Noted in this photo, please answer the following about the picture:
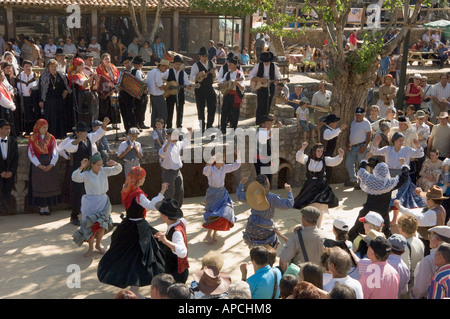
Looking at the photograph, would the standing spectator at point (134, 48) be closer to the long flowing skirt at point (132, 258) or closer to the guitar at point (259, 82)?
the guitar at point (259, 82)

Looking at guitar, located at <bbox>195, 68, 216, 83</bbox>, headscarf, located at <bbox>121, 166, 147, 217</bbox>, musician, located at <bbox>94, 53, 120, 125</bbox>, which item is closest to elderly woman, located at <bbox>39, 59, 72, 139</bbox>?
musician, located at <bbox>94, 53, 120, 125</bbox>

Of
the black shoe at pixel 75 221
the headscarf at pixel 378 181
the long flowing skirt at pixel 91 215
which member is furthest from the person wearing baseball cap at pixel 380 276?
the black shoe at pixel 75 221

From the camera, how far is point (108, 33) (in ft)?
72.1

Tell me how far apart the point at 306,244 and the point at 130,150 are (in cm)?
433

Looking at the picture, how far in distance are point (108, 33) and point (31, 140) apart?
12987 mm

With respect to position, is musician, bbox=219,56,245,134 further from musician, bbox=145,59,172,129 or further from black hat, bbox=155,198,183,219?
black hat, bbox=155,198,183,219

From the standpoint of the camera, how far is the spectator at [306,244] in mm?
6648

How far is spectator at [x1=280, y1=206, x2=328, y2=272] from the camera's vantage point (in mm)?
6648

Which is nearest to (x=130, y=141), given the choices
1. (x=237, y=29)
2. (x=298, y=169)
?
(x=298, y=169)

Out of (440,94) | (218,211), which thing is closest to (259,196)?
(218,211)

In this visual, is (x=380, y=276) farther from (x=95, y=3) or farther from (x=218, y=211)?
(x=95, y=3)

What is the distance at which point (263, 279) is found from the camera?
561 centimetres

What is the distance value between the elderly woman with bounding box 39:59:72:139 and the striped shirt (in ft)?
24.3

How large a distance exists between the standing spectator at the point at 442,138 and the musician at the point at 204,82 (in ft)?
13.8
